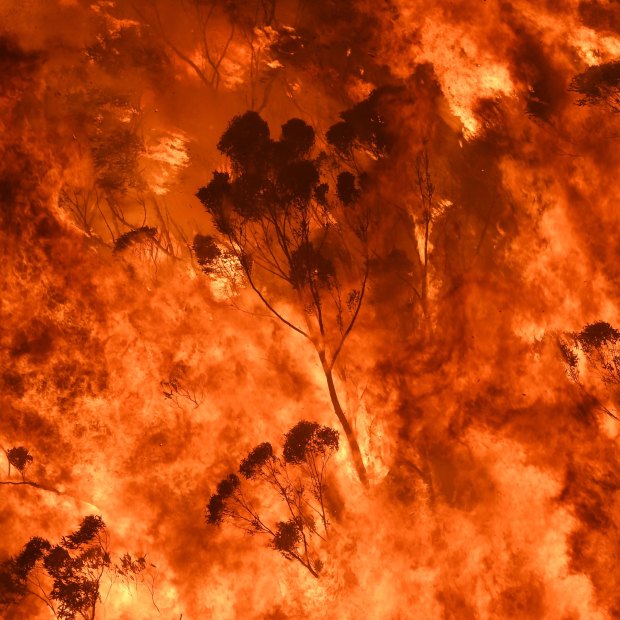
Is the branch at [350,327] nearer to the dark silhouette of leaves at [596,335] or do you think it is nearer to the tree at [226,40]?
the tree at [226,40]

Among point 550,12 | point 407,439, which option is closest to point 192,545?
point 407,439

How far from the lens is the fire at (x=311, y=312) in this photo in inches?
683

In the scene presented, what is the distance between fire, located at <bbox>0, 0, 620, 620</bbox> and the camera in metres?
17.4

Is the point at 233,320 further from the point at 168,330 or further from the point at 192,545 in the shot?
the point at 192,545

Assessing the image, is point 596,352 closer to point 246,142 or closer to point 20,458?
point 246,142

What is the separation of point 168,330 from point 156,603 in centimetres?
1000

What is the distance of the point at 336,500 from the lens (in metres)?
17.7

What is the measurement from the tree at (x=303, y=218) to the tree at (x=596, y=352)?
8.11m

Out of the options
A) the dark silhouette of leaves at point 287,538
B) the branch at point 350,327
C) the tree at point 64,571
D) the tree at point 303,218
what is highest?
the tree at point 303,218

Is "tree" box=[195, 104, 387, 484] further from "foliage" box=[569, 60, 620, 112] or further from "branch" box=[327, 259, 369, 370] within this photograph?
"foliage" box=[569, 60, 620, 112]

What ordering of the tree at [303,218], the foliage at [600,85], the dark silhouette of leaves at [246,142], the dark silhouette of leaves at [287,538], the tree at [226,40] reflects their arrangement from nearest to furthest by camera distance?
the tree at [303,218]
the dark silhouette of leaves at [246,142]
the dark silhouette of leaves at [287,538]
the foliage at [600,85]
the tree at [226,40]

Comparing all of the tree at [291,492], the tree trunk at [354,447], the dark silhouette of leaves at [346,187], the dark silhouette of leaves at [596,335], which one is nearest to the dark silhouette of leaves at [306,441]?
the tree at [291,492]

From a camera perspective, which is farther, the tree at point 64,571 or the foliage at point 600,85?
the foliage at point 600,85

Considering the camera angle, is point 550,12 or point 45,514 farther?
point 550,12
